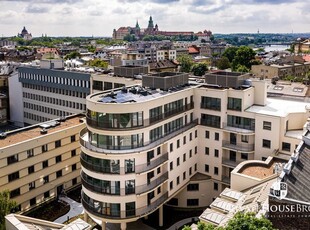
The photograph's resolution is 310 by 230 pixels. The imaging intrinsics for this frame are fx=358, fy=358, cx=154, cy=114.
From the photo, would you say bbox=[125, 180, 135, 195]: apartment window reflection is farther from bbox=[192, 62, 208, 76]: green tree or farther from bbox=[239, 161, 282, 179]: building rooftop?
bbox=[192, 62, 208, 76]: green tree

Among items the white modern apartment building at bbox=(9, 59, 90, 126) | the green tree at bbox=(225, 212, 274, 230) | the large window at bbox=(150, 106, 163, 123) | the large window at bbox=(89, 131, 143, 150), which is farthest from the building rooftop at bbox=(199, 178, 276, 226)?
the white modern apartment building at bbox=(9, 59, 90, 126)

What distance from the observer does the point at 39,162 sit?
51.5 metres

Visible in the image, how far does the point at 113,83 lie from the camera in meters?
68.7

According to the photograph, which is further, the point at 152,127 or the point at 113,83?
the point at 113,83

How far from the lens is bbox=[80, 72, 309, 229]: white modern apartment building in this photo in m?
41.6

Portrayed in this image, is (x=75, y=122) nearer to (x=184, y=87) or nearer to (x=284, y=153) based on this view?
(x=184, y=87)

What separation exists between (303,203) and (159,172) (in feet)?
80.9

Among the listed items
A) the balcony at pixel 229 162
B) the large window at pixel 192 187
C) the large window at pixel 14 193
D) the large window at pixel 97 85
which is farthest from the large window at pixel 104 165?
the large window at pixel 97 85

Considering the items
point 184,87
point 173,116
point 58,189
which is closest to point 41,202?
point 58,189

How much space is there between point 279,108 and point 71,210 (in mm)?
34105

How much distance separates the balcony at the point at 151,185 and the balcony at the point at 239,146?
1074cm

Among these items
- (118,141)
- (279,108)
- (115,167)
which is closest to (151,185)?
(115,167)

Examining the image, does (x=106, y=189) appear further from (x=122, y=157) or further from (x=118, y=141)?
(x=118, y=141)

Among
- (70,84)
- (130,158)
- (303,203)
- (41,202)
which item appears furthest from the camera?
(70,84)
